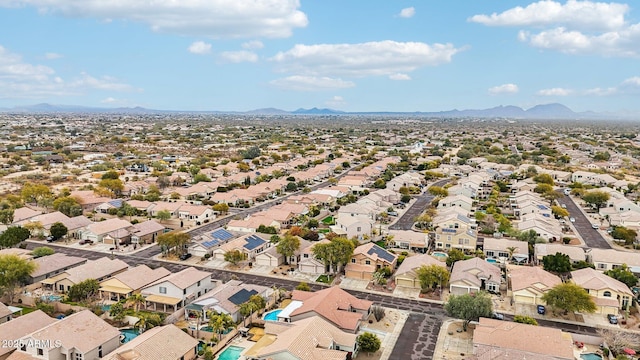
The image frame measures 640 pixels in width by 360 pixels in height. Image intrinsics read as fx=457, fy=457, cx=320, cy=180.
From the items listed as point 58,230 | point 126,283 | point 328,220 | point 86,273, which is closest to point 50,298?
point 86,273

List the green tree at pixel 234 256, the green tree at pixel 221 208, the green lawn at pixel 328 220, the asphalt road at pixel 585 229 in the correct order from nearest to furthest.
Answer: the green tree at pixel 234 256, the asphalt road at pixel 585 229, the green lawn at pixel 328 220, the green tree at pixel 221 208

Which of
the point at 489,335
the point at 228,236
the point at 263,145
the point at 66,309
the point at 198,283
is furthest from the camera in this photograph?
the point at 263,145

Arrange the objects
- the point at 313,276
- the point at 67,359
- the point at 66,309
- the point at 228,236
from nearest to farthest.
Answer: the point at 67,359 → the point at 66,309 → the point at 313,276 → the point at 228,236

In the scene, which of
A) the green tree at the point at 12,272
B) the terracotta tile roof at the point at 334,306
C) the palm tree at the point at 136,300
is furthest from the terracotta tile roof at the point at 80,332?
the terracotta tile roof at the point at 334,306

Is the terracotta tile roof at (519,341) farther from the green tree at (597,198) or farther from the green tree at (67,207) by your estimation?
the green tree at (67,207)

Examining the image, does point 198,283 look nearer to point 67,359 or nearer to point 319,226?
point 67,359

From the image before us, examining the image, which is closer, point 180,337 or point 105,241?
point 180,337

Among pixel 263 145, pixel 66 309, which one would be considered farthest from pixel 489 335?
pixel 263 145
